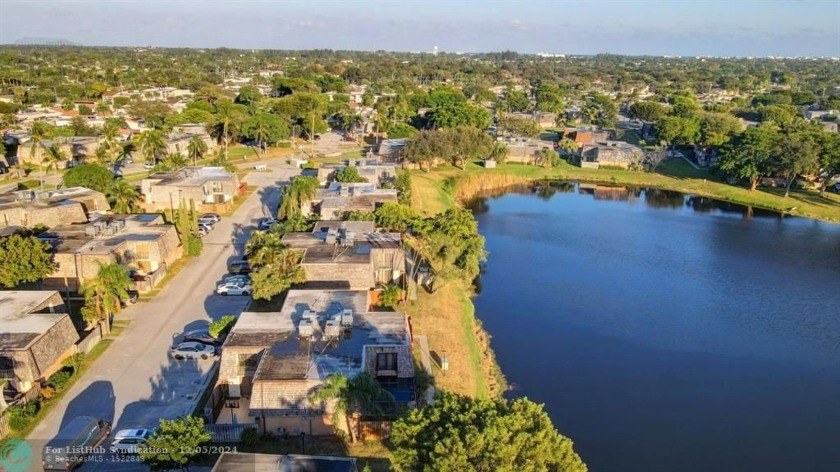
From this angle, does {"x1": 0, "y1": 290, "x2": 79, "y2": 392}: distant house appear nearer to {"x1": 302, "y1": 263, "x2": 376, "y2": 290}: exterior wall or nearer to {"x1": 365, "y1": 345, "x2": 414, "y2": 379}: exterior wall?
{"x1": 302, "y1": 263, "x2": 376, "y2": 290}: exterior wall

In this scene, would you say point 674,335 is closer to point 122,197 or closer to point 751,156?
point 122,197

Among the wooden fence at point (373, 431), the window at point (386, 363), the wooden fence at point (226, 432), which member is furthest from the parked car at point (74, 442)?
the window at point (386, 363)

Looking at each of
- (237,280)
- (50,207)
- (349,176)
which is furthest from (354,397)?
(349,176)

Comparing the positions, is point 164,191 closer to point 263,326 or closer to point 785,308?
point 263,326

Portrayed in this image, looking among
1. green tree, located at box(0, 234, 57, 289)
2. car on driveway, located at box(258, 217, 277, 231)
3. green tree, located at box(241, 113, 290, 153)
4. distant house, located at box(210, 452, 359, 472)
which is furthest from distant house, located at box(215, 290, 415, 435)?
green tree, located at box(241, 113, 290, 153)

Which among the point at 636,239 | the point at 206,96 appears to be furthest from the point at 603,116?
the point at 206,96
